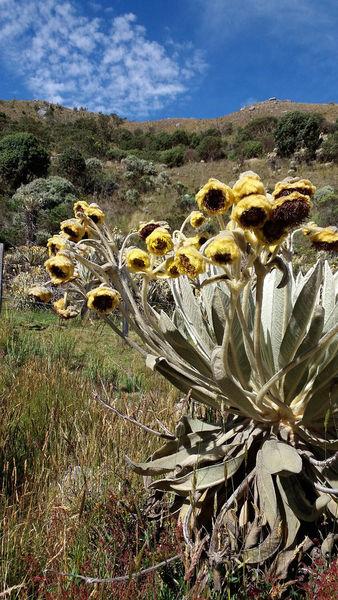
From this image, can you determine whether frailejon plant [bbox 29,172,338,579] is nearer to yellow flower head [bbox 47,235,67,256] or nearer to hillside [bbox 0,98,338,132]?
yellow flower head [bbox 47,235,67,256]

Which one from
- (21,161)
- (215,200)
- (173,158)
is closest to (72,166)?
(21,161)

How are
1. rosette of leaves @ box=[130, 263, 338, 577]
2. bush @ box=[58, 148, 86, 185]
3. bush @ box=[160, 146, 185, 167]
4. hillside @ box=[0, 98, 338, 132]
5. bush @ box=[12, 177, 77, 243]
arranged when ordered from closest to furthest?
rosette of leaves @ box=[130, 263, 338, 577]
bush @ box=[12, 177, 77, 243]
bush @ box=[58, 148, 86, 185]
bush @ box=[160, 146, 185, 167]
hillside @ box=[0, 98, 338, 132]

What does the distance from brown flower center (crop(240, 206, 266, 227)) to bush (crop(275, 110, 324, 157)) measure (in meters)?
29.0

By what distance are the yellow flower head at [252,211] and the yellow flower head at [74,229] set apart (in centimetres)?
74

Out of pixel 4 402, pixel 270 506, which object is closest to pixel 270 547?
pixel 270 506

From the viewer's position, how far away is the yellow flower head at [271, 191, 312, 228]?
98 cm

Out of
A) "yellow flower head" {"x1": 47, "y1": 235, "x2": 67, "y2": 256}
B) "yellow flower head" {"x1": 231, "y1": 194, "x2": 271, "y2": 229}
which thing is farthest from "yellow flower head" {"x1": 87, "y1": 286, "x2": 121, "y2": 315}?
"yellow flower head" {"x1": 231, "y1": 194, "x2": 271, "y2": 229}

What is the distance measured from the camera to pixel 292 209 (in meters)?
0.98

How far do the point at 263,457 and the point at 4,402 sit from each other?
5.51 ft

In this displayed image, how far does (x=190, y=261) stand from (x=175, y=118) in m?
48.6

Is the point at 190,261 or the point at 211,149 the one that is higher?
the point at 211,149

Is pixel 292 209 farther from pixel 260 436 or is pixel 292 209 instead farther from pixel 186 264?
pixel 260 436

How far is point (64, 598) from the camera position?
1049 mm

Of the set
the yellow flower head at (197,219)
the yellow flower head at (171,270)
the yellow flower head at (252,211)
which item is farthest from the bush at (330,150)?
the yellow flower head at (252,211)
